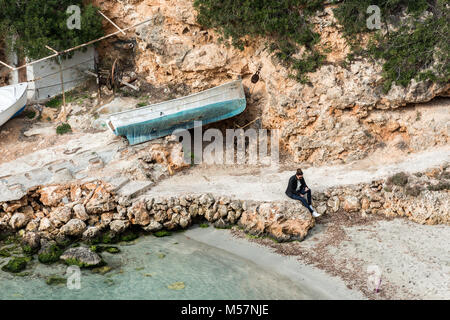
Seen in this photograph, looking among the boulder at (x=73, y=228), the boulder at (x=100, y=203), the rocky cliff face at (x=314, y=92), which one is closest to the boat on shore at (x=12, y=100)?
the rocky cliff face at (x=314, y=92)

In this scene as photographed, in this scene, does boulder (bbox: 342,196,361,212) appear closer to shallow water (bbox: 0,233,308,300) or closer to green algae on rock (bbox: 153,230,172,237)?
shallow water (bbox: 0,233,308,300)

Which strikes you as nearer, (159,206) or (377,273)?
(377,273)

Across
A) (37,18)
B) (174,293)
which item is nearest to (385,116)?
(174,293)

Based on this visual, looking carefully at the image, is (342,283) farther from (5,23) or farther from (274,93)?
(5,23)

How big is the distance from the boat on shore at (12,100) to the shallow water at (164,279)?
7730 mm

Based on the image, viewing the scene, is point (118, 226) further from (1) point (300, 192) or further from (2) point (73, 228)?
(1) point (300, 192)

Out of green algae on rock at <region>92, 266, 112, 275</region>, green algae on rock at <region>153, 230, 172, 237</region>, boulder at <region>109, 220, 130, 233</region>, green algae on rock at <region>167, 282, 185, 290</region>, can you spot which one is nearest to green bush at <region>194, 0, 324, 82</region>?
green algae on rock at <region>153, 230, 172, 237</region>

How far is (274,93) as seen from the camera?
19.4 metres

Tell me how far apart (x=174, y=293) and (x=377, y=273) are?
5640 mm

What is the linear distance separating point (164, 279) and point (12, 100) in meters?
11.7

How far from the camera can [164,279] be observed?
43.1ft

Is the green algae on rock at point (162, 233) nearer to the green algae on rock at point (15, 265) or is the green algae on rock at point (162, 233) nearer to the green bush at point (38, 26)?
the green algae on rock at point (15, 265)

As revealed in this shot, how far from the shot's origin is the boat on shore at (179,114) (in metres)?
18.3

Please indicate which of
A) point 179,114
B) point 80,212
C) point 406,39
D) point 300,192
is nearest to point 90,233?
point 80,212
